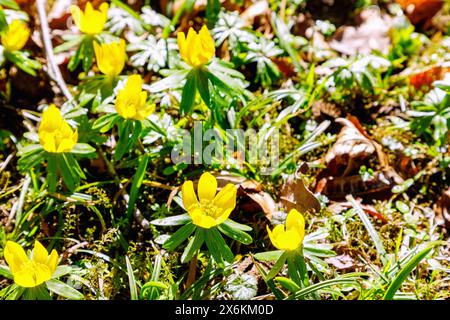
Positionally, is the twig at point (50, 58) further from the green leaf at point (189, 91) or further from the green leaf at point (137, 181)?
the green leaf at point (189, 91)

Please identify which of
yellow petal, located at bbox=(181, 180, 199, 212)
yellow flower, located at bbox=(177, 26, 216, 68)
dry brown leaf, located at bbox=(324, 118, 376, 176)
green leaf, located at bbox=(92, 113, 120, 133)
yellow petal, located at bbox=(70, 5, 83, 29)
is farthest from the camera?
dry brown leaf, located at bbox=(324, 118, 376, 176)

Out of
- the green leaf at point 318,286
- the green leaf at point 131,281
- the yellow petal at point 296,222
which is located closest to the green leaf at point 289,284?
the green leaf at point 318,286

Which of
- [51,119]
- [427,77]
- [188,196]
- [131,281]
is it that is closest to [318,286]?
A: [188,196]

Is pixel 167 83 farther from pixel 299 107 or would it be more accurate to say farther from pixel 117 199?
pixel 299 107

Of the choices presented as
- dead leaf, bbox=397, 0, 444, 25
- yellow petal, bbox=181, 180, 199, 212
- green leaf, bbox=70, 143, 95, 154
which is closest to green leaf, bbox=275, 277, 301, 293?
yellow petal, bbox=181, 180, 199, 212

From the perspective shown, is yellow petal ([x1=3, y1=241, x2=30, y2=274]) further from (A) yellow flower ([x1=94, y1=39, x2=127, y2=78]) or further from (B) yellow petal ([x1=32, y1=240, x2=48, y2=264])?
(A) yellow flower ([x1=94, y1=39, x2=127, y2=78])
